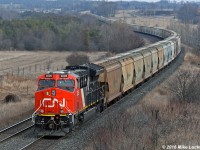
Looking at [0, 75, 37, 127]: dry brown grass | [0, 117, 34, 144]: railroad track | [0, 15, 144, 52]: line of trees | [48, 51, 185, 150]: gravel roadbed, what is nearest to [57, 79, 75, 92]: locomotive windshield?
[48, 51, 185, 150]: gravel roadbed

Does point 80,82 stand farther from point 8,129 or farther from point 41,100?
point 8,129

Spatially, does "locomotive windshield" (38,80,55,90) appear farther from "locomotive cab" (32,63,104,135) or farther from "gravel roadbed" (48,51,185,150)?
"gravel roadbed" (48,51,185,150)

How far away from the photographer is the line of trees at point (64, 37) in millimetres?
86988

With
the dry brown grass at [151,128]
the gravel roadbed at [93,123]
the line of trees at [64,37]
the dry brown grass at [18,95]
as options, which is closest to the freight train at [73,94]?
the gravel roadbed at [93,123]

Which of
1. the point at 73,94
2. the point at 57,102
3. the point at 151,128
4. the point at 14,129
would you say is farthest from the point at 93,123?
the point at 151,128

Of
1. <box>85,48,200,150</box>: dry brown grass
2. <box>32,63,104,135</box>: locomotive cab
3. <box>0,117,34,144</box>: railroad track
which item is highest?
<box>32,63,104,135</box>: locomotive cab

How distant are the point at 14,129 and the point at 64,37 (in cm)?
7803

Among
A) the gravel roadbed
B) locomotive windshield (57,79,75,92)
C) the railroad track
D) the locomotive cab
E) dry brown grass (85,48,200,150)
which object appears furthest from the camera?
the railroad track

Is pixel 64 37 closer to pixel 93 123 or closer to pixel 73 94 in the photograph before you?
pixel 93 123

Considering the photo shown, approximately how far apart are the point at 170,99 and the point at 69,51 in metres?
63.6

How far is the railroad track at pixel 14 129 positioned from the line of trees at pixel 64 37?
59.8 metres

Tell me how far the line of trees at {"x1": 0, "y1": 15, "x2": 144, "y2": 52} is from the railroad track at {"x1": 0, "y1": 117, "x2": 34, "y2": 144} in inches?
2354

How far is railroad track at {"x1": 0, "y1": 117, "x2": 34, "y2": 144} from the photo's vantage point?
20547mm

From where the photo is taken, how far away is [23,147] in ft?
60.6
